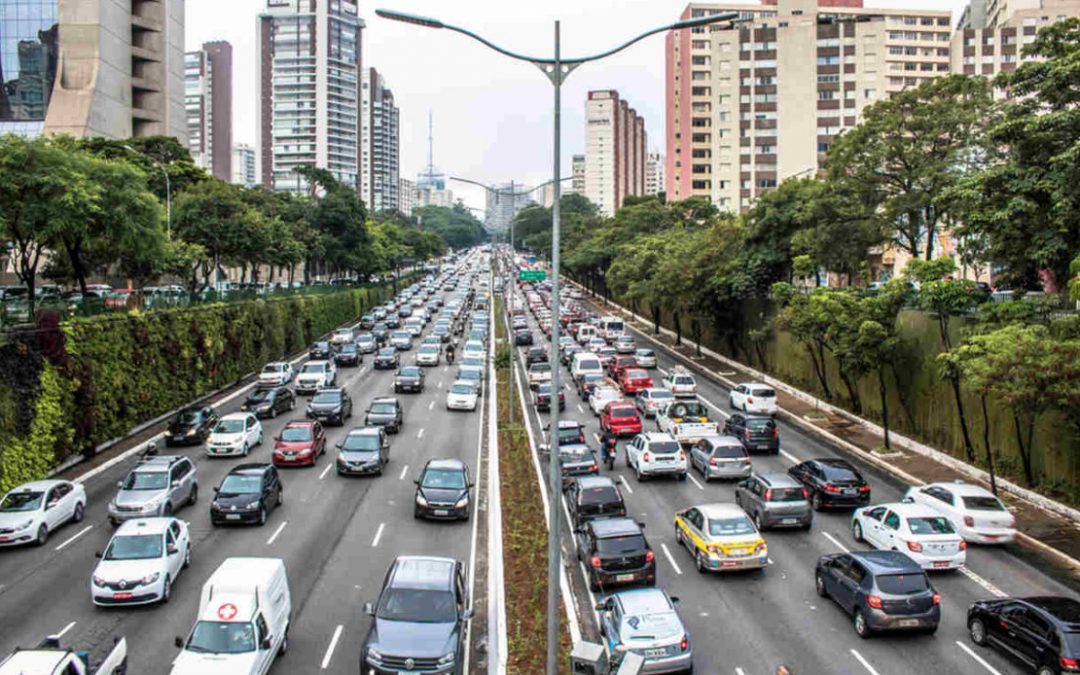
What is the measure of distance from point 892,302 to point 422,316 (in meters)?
57.4

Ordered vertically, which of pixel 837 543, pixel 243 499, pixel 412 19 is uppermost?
pixel 412 19

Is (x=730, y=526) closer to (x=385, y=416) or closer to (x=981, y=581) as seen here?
(x=981, y=581)

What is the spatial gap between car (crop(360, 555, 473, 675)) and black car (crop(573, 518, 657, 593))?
3.42m

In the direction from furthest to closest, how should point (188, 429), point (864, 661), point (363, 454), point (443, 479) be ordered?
point (188, 429) → point (363, 454) → point (443, 479) → point (864, 661)

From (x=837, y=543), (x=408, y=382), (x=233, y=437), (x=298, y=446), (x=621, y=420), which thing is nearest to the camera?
(x=837, y=543)

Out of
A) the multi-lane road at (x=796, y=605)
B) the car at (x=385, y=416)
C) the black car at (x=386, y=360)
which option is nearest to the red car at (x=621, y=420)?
the multi-lane road at (x=796, y=605)

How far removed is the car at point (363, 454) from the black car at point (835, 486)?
1385 cm

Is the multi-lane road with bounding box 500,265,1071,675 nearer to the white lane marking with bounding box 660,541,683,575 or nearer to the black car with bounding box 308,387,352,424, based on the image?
the white lane marking with bounding box 660,541,683,575

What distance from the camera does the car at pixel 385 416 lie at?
3638 cm

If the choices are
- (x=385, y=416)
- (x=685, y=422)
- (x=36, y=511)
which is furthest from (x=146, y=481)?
(x=685, y=422)

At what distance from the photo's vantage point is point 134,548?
59.3 feet

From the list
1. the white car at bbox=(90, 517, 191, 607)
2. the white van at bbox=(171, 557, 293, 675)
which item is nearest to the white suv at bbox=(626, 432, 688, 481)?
the white car at bbox=(90, 517, 191, 607)

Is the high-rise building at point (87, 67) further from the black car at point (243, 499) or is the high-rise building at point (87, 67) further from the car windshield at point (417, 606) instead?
the car windshield at point (417, 606)

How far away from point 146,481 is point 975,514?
22.2m
